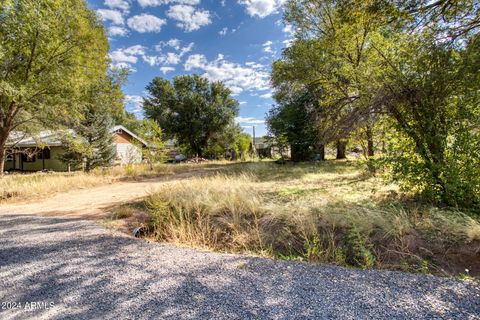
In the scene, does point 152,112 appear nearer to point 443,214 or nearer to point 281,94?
point 281,94

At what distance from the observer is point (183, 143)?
3119 cm

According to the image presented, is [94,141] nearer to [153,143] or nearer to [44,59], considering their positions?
[153,143]

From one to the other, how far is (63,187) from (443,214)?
37.2 ft

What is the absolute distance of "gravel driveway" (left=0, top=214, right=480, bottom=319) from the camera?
1.96 meters

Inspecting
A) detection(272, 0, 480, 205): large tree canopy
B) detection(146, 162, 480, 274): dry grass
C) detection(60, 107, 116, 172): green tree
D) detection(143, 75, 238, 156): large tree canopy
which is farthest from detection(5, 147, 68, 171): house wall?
detection(272, 0, 480, 205): large tree canopy

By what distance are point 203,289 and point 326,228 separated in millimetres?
2727

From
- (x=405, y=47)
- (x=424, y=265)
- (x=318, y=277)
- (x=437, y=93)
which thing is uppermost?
(x=405, y=47)

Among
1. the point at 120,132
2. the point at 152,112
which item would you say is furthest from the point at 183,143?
the point at 120,132

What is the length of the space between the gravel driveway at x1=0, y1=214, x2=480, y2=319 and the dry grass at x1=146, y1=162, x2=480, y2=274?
0.79m

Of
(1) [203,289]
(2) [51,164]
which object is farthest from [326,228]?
(2) [51,164]

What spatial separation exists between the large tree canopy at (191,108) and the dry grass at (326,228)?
80.3 ft

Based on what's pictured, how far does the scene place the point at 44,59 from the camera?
995 cm

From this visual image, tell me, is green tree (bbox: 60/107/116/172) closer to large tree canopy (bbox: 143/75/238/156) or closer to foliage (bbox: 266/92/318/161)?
foliage (bbox: 266/92/318/161)

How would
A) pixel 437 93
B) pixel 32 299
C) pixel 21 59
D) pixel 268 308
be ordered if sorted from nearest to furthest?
1. pixel 268 308
2. pixel 32 299
3. pixel 437 93
4. pixel 21 59
